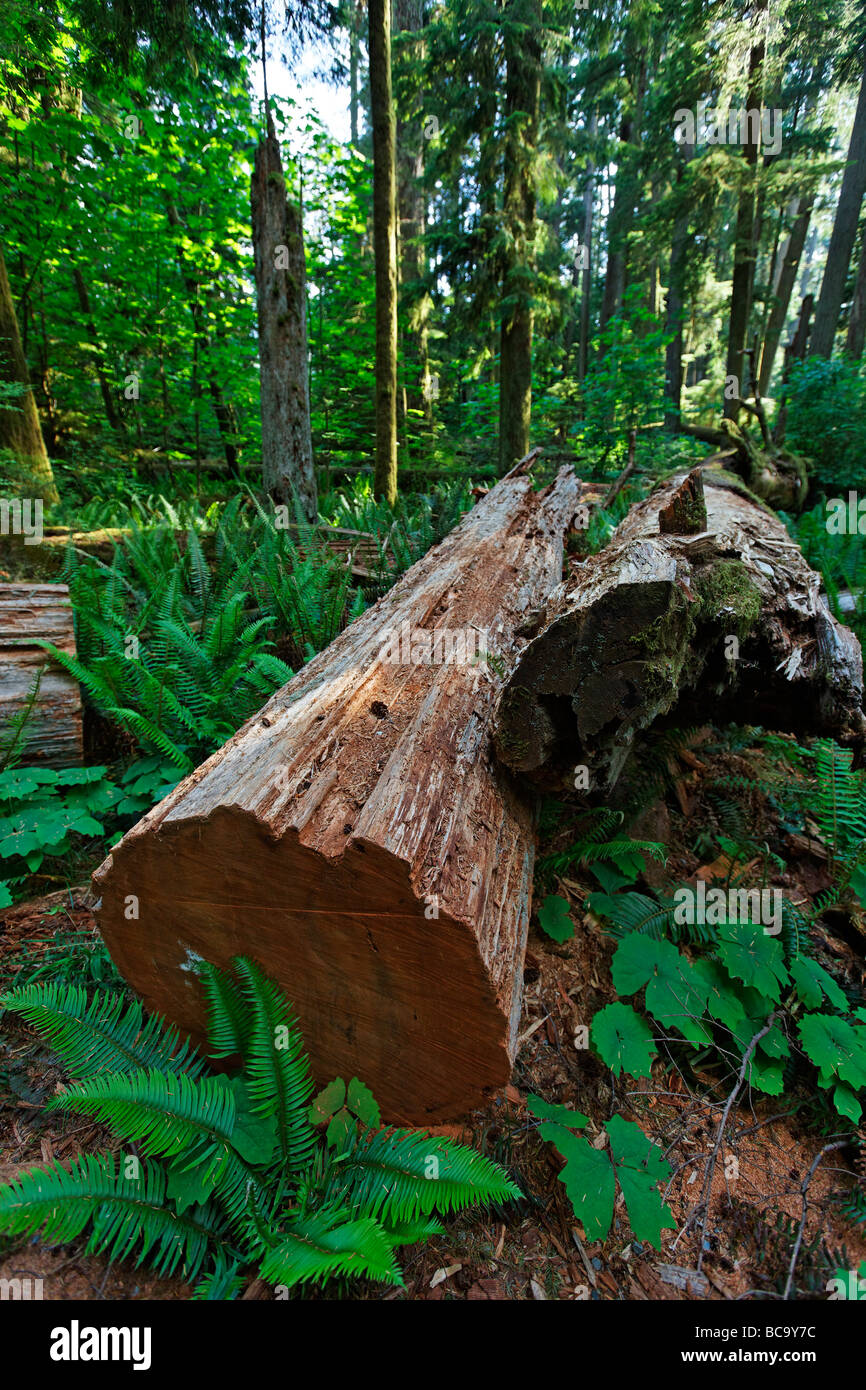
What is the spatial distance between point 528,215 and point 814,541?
4889 millimetres

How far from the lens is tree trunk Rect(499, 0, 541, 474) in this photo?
623cm

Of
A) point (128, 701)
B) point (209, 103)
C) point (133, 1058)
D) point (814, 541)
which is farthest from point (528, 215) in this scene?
point (133, 1058)

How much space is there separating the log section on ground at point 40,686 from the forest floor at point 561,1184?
79 cm

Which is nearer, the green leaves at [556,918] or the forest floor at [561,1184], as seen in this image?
the forest floor at [561,1184]

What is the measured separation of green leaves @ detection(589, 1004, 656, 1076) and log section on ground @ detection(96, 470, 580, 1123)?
14.5 inches

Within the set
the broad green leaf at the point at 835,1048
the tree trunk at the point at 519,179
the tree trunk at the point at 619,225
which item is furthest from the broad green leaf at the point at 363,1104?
the tree trunk at the point at 619,225

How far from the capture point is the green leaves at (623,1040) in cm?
161

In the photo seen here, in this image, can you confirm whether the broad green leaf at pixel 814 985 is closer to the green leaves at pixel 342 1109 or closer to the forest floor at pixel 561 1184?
the forest floor at pixel 561 1184

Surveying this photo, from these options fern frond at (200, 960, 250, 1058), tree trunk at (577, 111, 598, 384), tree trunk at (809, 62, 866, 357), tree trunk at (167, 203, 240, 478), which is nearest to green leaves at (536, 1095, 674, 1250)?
fern frond at (200, 960, 250, 1058)

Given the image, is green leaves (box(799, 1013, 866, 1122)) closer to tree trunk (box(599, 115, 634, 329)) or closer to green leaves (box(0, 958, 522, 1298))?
green leaves (box(0, 958, 522, 1298))

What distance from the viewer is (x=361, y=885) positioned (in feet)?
4.24

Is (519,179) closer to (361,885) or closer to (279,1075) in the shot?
(361,885)

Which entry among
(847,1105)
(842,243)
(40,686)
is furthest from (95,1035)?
(842,243)

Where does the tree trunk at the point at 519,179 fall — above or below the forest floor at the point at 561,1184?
above
